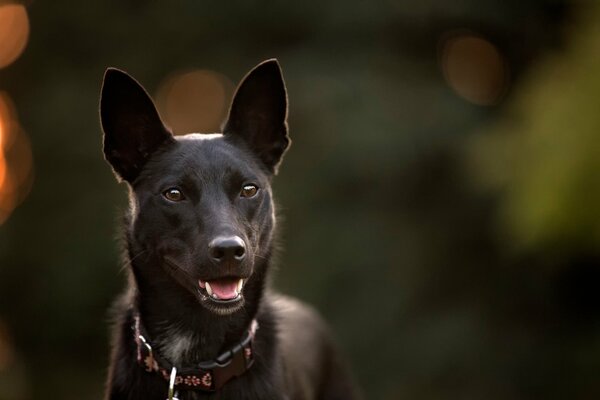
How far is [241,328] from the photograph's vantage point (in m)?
4.46

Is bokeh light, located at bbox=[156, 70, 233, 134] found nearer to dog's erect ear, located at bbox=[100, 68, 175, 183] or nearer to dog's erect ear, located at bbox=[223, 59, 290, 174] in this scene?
dog's erect ear, located at bbox=[223, 59, 290, 174]

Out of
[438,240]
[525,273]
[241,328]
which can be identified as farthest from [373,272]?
[241,328]

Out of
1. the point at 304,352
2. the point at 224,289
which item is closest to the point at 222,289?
the point at 224,289

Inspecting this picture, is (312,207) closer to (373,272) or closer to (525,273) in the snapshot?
(373,272)

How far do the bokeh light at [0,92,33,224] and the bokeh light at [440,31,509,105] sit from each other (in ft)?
18.2

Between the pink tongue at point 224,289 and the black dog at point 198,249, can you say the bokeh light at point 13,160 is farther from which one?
the pink tongue at point 224,289

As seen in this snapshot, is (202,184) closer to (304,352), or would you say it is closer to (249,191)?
(249,191)

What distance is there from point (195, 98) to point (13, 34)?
2478 millimetres

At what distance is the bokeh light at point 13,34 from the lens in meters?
12.4

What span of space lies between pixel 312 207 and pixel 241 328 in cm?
753

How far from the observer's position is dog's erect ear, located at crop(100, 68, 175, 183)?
4.42m

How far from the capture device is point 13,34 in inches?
495

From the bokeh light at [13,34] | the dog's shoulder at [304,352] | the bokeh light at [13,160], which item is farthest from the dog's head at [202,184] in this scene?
the bokeh light at [13,34]

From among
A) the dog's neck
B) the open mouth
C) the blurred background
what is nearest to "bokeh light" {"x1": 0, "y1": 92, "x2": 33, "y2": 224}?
the blurred background
